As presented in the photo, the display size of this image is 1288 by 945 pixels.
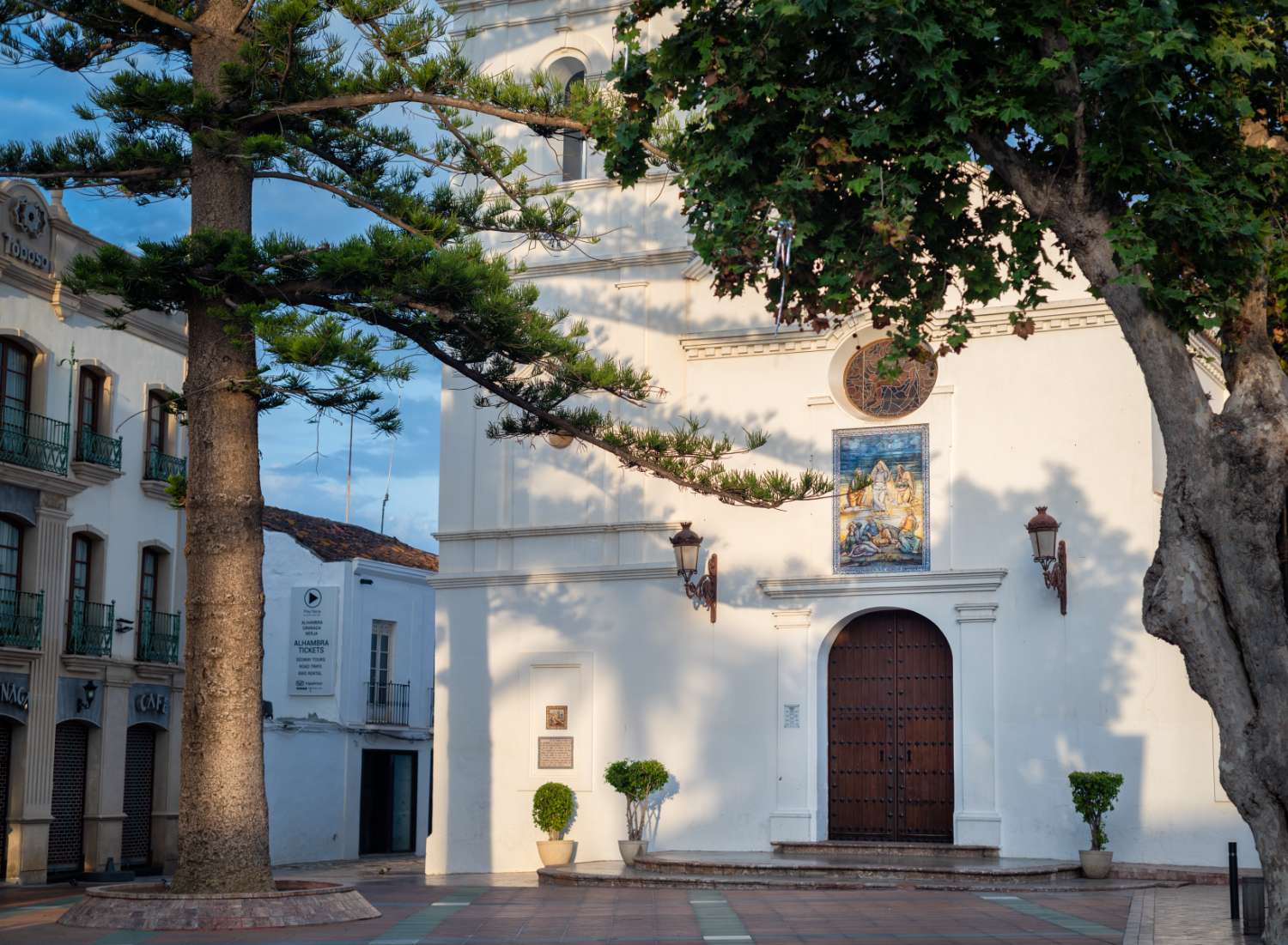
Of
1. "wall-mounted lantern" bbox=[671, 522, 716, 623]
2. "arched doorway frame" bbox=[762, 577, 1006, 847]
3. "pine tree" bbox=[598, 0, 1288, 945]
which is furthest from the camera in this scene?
"wall-mounted lantern" bbox=[671, 522, 716, 623]

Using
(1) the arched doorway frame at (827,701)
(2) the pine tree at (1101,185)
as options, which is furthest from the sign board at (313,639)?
(2) the pine tree at (1101,185)

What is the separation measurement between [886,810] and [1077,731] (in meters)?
2.89

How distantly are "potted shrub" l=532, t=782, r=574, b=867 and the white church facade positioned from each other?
29.0 inches

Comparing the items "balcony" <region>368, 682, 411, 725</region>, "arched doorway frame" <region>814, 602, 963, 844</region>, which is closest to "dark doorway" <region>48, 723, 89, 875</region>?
"balcony" <region>368, 682, 411, 725</region>

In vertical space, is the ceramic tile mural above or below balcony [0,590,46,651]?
above

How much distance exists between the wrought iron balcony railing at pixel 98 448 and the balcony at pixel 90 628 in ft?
7.20

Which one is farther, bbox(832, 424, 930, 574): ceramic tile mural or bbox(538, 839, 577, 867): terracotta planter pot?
bbox(538, 839, 577, 867): terracotta planter pot

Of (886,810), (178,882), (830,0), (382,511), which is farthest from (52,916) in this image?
(382,511)

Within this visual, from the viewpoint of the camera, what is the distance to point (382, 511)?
4162 centimetres

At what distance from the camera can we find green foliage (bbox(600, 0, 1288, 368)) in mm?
9445

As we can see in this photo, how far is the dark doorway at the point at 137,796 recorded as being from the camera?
25797 mm

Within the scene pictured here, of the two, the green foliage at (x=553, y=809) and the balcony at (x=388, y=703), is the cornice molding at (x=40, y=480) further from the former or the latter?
the balcony at (x=388, y=703)

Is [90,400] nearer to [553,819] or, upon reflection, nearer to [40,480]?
[40,480]

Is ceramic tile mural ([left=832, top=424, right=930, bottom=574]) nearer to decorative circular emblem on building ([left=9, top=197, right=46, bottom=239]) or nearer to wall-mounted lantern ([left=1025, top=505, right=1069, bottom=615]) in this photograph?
wall-mounted lantern ([left=1025, top=505, right=1069, bottom=615])
